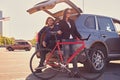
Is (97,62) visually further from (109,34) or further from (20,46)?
(20,46)

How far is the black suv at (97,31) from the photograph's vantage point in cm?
1051

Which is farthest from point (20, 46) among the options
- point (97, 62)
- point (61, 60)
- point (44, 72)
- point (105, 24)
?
point (61, 60)

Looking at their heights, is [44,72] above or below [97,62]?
below

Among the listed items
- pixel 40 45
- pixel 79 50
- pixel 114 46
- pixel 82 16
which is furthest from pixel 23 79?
pixel 114 46

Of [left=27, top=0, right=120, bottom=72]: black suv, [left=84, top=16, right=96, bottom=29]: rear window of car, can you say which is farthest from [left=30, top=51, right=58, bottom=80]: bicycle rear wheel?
[left=84, top=16, right=96, bottom=29]: rear window of car

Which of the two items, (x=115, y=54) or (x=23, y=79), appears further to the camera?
(x=115, y=54)

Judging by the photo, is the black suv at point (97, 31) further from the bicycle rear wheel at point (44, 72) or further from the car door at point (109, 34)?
the bicycle rear wheel at point (44, 72)

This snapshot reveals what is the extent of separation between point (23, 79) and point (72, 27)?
1.86 meters

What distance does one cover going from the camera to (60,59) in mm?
10008

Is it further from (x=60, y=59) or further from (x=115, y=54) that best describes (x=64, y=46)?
(x=115, y=54)

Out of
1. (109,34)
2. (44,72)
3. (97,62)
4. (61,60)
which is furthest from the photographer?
(109,34)

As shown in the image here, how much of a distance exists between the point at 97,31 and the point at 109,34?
628 mm

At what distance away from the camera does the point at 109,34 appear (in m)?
12.7

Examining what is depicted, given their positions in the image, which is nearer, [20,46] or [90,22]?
[90,22]
